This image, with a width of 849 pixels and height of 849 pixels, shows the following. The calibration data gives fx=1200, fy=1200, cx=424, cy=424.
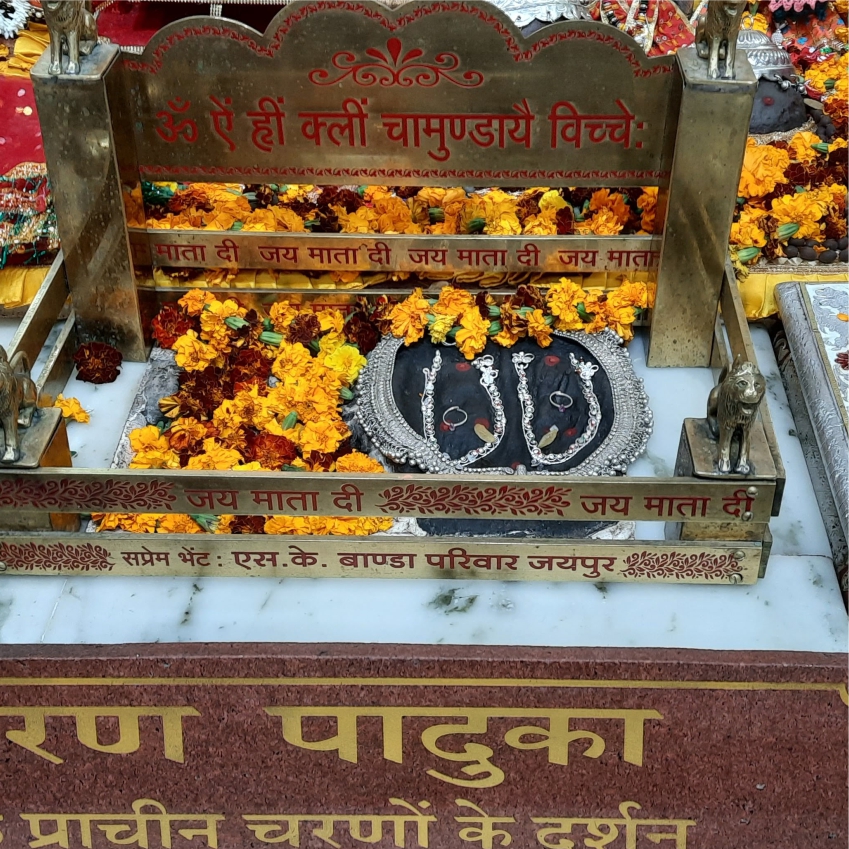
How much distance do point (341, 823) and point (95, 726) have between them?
583 mm

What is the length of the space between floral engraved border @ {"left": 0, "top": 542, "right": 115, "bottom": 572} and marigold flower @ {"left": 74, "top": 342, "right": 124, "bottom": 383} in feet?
2.26

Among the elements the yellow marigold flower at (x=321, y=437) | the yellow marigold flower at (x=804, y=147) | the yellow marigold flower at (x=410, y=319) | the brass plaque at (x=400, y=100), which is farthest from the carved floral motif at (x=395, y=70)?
the yellow marigold flower at (x=804, y=147)

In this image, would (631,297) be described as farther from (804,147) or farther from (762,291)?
(804,147)

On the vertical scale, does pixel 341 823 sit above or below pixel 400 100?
below

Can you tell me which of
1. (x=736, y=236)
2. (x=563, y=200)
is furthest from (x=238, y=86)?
(x=736, y=236)

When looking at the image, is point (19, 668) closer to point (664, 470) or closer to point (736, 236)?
point (664, 470)

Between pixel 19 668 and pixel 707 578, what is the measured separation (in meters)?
1.56

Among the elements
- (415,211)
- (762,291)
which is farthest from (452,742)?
(762,291)

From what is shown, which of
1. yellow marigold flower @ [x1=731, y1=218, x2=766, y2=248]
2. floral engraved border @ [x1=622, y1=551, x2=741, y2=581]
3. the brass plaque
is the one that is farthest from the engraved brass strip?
yellow marigold flower @ [x1=731, y1=218, x2=766, y2=248]

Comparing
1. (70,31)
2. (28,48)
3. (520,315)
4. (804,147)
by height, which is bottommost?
(520,315)

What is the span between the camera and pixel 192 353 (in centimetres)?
339

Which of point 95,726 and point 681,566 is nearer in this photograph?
point 95,726

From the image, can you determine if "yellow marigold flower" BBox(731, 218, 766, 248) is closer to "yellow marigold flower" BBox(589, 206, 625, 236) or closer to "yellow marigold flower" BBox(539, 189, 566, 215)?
"yellow marigold flower" BBox(589, 206, 625, 236)

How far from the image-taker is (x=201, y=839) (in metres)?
2.68
